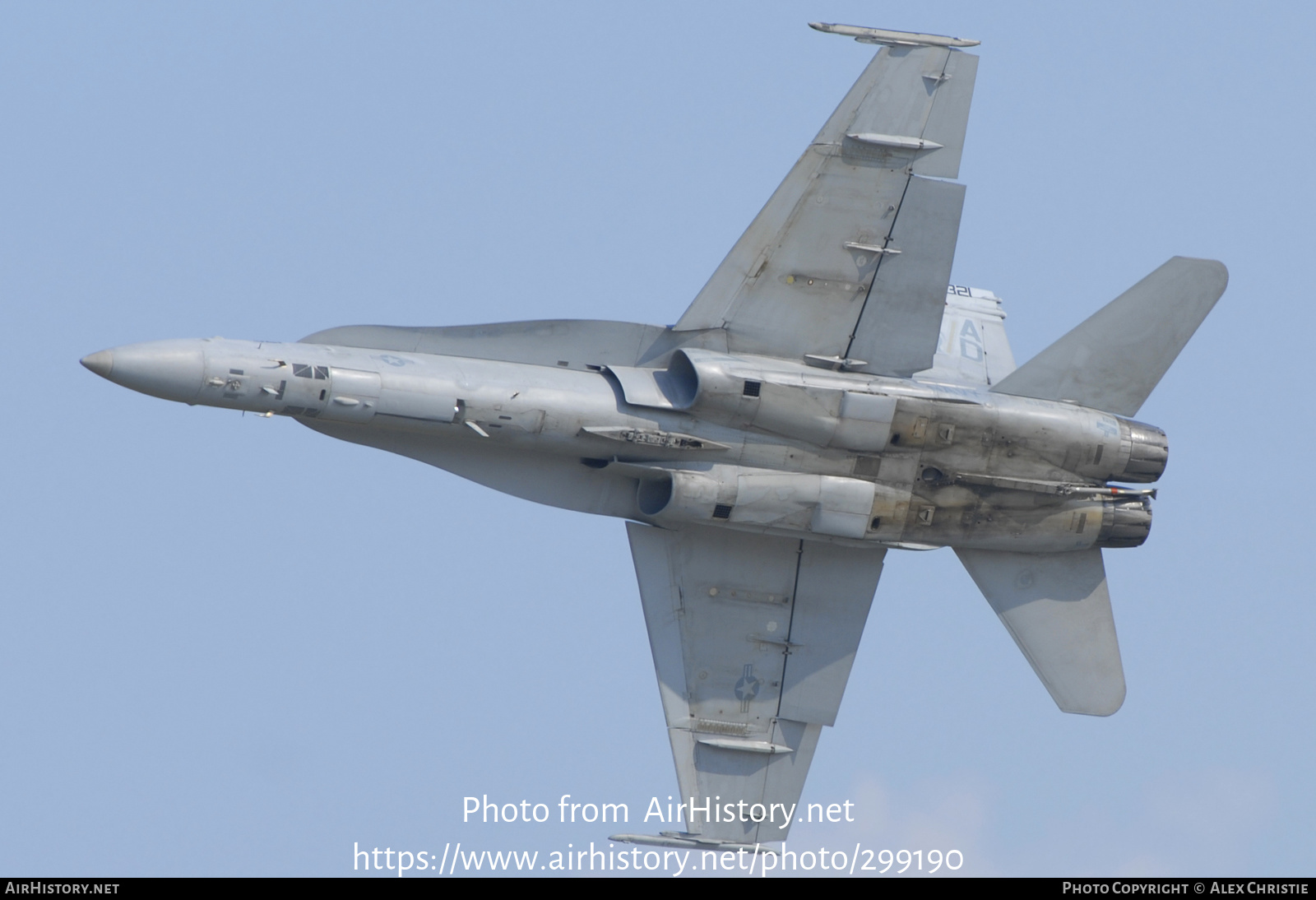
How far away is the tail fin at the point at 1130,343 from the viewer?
21.3 meters

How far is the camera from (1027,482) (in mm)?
20875

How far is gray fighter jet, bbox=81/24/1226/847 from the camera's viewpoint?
1986 centimetres

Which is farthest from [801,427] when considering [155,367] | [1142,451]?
[155,367]

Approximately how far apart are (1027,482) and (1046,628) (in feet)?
6.43

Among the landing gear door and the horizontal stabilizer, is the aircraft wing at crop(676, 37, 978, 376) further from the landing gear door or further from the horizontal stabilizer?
the landing gear door

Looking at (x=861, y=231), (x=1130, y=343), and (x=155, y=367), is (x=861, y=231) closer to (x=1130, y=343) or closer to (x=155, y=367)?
(x=1130, y=343)

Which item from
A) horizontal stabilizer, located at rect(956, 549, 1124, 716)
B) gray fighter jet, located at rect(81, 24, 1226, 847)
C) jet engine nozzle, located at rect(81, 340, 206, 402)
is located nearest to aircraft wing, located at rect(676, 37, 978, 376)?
gray fighter jet, located at rect(81, 24, 1226, 847)

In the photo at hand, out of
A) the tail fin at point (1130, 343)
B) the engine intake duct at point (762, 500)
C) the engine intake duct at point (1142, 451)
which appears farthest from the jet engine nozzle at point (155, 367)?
the engine intake duct at point (1142, 451)

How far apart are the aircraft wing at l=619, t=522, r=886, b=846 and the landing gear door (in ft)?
11.5

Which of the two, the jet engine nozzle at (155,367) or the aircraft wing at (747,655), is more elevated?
the jet engine nozzle at (155,367)

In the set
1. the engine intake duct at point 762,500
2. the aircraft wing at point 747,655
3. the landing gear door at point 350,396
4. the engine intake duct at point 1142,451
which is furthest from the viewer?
the aircraft wing at point 747,655

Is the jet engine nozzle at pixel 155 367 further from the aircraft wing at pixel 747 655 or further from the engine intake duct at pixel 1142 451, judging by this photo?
the engine intake duct at pixel 1142 451

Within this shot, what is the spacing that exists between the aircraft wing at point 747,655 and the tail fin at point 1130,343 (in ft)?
8.87

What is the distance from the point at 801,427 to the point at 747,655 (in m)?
2.86
